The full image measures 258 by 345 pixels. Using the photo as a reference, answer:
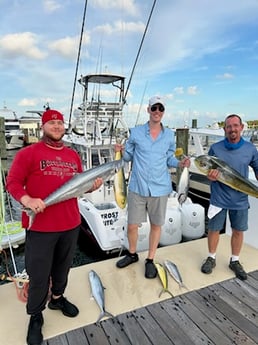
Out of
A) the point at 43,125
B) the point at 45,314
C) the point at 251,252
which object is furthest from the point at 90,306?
the point at 251,252

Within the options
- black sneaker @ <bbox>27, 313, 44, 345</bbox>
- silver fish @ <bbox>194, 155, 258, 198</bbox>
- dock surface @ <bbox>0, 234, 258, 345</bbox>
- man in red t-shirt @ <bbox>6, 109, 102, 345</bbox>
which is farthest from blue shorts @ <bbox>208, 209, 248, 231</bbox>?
black sneaker @ <bbox>27, 313, 44, 345</bbox>

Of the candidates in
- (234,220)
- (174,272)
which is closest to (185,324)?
(174,272)

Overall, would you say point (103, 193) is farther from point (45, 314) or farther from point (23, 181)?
point (23, 181)

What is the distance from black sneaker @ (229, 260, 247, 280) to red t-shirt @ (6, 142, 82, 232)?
6.49ft

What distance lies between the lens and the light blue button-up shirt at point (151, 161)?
2.80m

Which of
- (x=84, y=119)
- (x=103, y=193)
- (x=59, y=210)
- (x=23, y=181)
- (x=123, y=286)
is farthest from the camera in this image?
(x=84, y=119)

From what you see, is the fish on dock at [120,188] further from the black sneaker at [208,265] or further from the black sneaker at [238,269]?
the black sneaker at [238,269]

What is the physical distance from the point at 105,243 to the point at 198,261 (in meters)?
2.07

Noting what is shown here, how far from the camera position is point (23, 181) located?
6.18ft

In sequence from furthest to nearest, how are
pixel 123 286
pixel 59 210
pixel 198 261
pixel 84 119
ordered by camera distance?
pixel 84 119 < pixel 198 261 < pixel 123 286 < pixel 59 210

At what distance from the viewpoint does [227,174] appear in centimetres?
264

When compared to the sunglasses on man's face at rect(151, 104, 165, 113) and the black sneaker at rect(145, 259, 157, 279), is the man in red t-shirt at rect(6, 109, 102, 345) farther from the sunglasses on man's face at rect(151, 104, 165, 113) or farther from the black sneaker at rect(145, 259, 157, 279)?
the black sneaker at rect(145, 259, 157, 279)

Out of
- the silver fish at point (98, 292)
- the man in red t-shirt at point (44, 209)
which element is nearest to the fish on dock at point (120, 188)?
the man in red t-shirt at point (44, 209)

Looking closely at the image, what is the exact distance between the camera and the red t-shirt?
1853 mm
